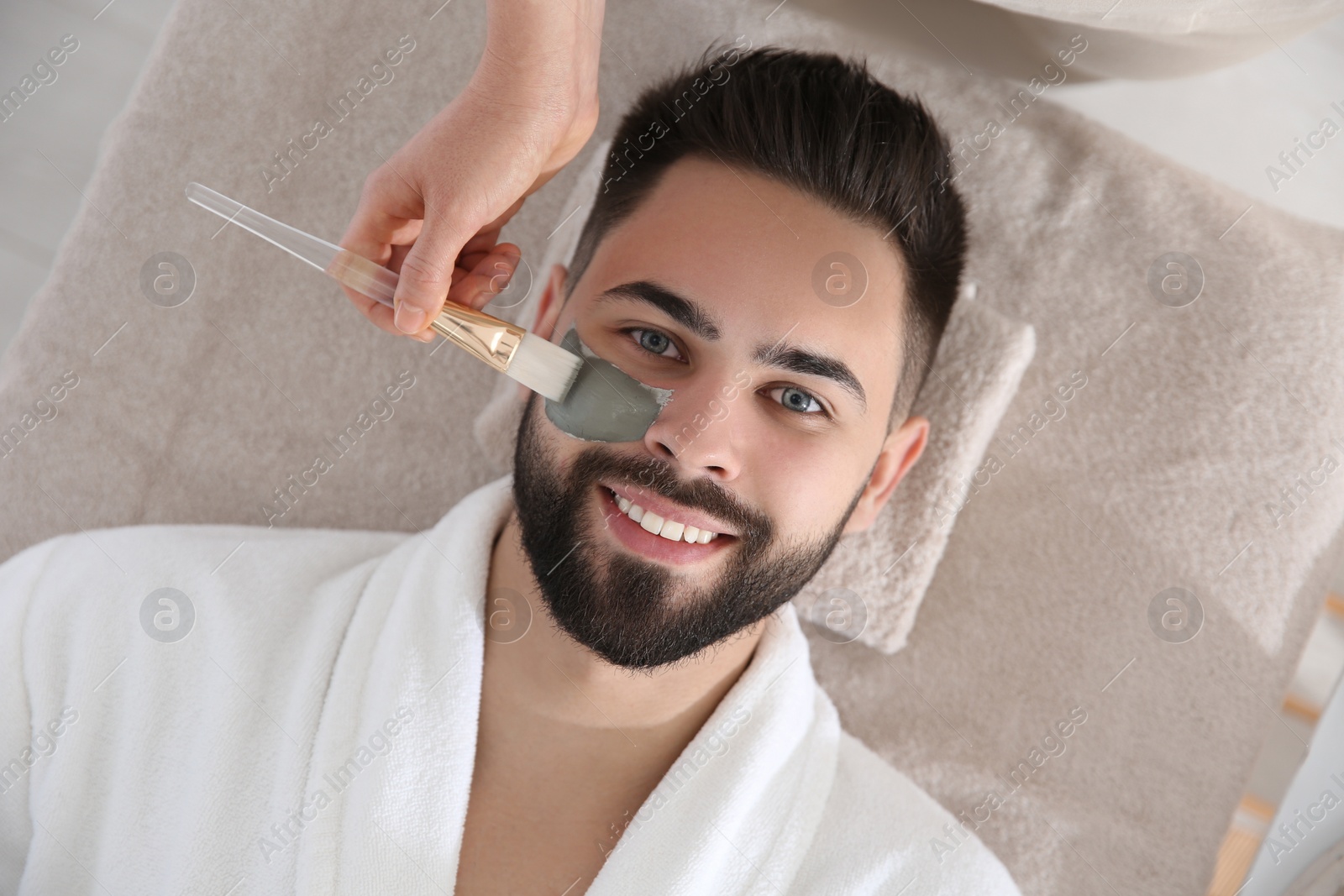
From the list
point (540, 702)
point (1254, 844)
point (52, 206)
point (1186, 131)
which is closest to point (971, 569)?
point (1254, 844)

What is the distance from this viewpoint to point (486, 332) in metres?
0.84

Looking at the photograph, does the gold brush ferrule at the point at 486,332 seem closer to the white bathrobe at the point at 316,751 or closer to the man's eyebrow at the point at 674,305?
the man's eyebrow at the point at 674,305

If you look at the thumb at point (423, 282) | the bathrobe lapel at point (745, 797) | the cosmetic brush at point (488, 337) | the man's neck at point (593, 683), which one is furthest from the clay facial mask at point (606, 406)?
the bathrobe lapel at point (745, 797)

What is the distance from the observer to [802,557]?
0.98 metres

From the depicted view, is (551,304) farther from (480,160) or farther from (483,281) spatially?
(480,160)

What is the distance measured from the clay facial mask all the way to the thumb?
14cm

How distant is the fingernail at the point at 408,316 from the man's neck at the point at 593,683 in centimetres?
36

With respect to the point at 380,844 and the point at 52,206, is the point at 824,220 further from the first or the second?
the point at 52,206

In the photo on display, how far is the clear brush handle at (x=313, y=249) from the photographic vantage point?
0.77m

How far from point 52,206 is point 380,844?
1.06 meters

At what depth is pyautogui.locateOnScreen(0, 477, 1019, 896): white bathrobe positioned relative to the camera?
965mm

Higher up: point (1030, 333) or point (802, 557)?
point (1030, 333)

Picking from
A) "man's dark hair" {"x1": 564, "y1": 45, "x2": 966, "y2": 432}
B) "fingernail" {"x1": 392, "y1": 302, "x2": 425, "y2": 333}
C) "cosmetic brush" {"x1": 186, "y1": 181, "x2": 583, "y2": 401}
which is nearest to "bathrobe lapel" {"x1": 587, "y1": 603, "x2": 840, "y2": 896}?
"man's dark hair" {"x1": 564, "y1": 45, "x2": 966, "y2": 432}

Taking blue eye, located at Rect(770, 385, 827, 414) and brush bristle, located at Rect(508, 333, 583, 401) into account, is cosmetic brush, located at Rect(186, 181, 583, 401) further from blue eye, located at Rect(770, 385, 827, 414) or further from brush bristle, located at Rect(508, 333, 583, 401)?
blue eye, located at Rect(770, 385, 827, 414)
